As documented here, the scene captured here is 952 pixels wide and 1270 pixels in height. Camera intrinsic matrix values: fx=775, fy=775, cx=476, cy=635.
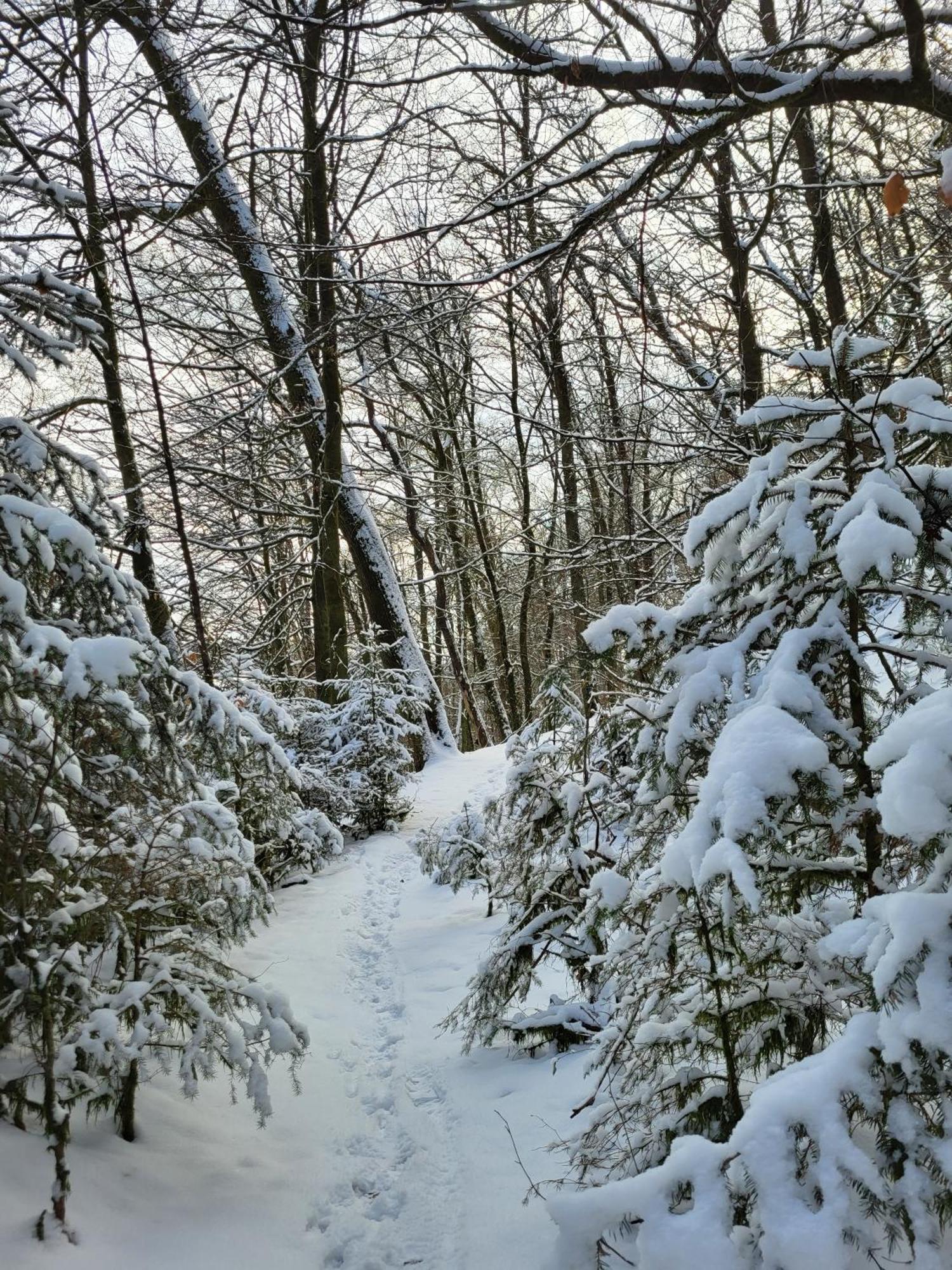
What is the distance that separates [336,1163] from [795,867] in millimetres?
2582

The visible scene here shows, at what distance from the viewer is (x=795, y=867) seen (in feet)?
7.29

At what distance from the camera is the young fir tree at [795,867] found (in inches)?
59.1

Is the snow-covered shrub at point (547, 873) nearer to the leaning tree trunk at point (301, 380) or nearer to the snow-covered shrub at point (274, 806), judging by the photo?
the snow-covered shrub at point (274, 806)

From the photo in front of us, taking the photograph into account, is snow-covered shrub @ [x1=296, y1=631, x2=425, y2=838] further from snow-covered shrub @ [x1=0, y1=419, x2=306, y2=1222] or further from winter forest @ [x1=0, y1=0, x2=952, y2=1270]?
snow-covered shrub @ [x1=0, y1=419, x2=306, y2=1222]

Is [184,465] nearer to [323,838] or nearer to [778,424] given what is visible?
[323,838]

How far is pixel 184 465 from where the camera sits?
28.4 feet

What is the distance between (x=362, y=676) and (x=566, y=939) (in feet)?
22.0

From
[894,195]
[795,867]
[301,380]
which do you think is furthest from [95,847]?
[301,380]

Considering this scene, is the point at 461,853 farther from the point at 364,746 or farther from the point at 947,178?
the point at 947,178

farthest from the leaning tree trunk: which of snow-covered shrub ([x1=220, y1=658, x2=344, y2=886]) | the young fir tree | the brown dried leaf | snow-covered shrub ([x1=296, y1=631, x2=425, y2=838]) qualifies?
the young fir tree

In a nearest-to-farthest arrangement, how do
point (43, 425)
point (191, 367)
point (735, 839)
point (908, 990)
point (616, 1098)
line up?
point (908, 990)
point (735, 839)
point (616, 1098)
point (43, 425)
point (191, 367)

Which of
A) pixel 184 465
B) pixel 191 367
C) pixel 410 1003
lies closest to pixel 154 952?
pixel 410 1003

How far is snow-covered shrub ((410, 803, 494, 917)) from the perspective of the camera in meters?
6.28

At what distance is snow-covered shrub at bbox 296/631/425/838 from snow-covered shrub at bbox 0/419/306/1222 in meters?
5.89
